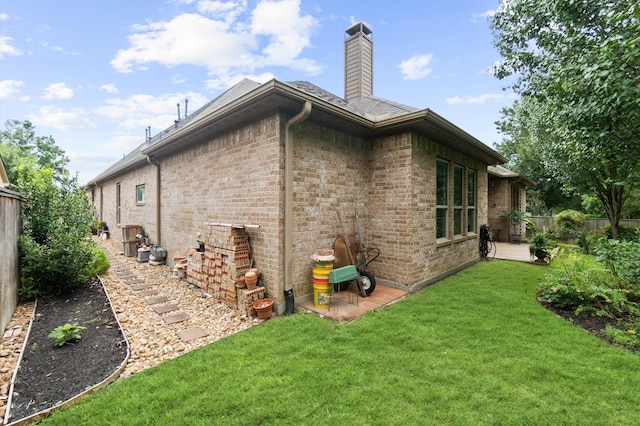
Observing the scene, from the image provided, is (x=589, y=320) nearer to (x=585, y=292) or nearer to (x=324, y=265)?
(x=585, y=292)

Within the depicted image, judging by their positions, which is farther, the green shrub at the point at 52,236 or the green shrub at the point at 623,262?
the green shrub at the point at 52,236

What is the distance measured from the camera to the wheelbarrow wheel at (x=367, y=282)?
16.1 ft

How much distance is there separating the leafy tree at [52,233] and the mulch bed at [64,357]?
591 millimetres

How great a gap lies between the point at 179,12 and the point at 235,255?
5670 millimetres

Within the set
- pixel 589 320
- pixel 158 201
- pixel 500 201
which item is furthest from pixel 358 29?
pixel 500 201

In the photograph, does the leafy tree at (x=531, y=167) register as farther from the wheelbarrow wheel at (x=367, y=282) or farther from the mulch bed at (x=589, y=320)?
the wheelbarrow wheel at (x=367, y=282)

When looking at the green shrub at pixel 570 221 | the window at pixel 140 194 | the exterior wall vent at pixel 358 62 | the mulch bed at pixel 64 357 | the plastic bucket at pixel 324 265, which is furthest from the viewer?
the green shrub at pixel 570 221

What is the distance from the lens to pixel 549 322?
381cm

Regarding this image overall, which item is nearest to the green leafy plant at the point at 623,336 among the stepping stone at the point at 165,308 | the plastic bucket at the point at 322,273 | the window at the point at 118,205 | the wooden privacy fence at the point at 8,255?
the plastic bucket at the point at 322,273

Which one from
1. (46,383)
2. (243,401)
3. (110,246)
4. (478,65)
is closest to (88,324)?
(46,383)

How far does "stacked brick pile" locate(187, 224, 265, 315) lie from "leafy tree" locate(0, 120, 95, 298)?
8.29ft

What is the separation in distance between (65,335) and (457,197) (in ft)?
26.0

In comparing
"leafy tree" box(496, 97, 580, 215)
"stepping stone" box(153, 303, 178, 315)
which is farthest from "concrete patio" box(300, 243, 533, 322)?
"leafy tree" box(496, 97, 580, 215)

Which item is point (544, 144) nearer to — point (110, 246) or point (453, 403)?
point (453, 403)
